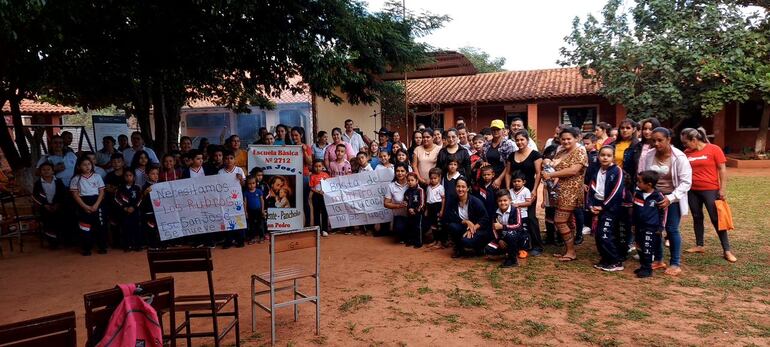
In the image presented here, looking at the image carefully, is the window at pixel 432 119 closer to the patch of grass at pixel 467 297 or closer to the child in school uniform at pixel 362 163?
the child in school uniform at pixel 362 163

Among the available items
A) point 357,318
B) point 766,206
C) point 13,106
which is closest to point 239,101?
point 13,106

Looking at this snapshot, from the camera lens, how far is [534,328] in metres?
4.05

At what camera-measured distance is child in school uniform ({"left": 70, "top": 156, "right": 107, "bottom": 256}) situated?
23.3 feet

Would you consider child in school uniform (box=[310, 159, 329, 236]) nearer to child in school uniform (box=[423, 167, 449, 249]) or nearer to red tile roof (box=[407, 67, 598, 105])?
child in school uniform (box=[423, 167, 449, 249])

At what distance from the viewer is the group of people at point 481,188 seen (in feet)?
18.0

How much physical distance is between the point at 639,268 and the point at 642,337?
6.09ft

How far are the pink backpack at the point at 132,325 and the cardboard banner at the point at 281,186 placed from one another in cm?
465

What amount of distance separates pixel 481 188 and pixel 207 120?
21304 millimetres

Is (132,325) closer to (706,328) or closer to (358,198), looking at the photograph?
(706,328)

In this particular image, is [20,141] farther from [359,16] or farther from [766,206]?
[766,206]

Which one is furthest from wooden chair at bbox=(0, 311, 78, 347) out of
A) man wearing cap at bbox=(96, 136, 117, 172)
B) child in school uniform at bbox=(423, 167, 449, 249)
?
man wearing cap at bbox=(96, 136, 117, 172)

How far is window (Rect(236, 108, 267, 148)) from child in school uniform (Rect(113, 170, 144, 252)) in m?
15.9

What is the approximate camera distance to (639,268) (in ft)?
18.0

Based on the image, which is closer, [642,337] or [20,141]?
[642,337]
